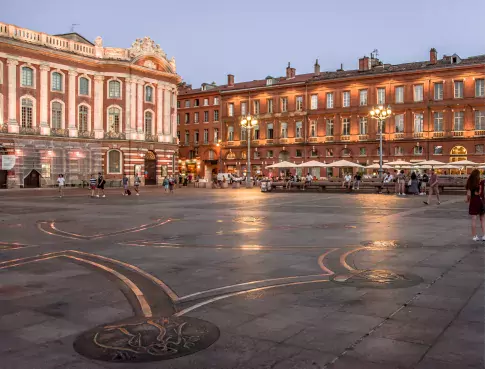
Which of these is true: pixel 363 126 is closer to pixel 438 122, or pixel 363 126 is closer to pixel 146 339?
pixel 438 122

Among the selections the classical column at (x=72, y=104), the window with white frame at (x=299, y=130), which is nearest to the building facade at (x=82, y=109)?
the classical column at (x=72, y=104)

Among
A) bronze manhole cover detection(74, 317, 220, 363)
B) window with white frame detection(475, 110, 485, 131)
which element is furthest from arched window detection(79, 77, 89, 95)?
bronze manhole cover detection(74, 317, 220, 363)

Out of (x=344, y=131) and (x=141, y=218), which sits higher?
(x=344, y=131)

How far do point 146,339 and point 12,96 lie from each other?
45.2 metres

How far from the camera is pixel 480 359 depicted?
416cm

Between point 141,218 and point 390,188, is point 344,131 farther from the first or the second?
point 141,218

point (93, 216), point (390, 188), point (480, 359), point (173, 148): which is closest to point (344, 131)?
point (173, 148)

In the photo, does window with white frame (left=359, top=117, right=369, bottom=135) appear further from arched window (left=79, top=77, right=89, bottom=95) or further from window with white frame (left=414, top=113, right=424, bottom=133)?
arched window (left=79, top=77, right=89, bottom=95)

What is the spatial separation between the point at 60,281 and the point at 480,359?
5.65m

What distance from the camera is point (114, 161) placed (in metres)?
53.6

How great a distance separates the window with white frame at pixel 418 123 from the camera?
57125mm

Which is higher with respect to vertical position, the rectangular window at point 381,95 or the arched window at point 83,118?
the rectangular window at point 381,95

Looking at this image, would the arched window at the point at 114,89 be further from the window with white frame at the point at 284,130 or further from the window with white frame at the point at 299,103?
the window with white frame at the point at 299,103

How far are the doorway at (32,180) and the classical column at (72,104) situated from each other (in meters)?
5.31
